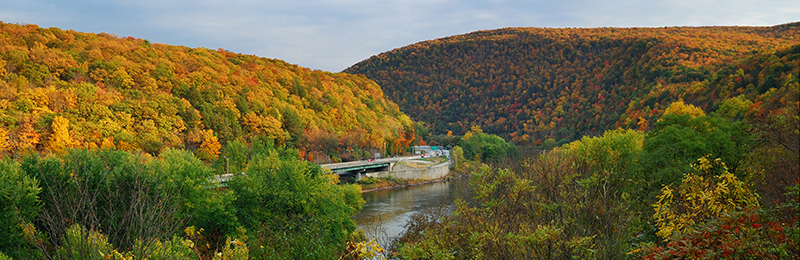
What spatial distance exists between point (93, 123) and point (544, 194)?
53.2 m

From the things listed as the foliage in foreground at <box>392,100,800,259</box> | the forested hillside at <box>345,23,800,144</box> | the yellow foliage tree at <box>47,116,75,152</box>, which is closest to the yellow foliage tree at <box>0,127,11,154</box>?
the yellow foliage tree at <box>47,116,75,152</box>

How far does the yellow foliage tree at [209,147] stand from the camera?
210 feet

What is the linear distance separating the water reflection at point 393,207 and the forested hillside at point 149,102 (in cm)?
1855

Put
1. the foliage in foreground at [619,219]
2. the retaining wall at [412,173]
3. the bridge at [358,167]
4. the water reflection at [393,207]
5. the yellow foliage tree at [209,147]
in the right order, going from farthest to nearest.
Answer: the retaining wall at [412,173] → the bridge at [358,167] → the yellow foliage tree at [209,147] → the water reflection at [393,207] → the foliage in foreground at [619,219]

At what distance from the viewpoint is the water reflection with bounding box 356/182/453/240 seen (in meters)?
39.3

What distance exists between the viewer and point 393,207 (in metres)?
53.3

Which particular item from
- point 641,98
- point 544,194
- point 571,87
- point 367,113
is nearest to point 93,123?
point 544,194

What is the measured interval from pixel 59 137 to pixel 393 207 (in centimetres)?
3446

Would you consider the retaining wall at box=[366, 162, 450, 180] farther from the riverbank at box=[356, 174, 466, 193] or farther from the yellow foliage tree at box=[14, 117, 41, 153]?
the yellow foliage tree at box=[14, 117, 41, 153]

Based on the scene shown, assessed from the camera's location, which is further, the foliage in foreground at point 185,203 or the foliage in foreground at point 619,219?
the foliage in foreground at point 185,203

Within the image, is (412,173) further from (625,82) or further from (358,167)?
(625,82)

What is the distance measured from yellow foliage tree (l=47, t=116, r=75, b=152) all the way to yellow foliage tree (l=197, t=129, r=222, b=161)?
1541 cm

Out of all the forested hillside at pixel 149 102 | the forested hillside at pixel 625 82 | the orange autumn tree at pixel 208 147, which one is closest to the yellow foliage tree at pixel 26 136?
the forested hillside at pixel 149 102

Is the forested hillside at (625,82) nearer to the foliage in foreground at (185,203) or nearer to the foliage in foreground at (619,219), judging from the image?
the foliage in foreground at (619,219)
